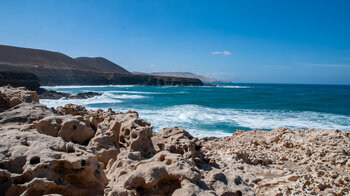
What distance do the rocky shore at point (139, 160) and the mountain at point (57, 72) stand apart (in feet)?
220

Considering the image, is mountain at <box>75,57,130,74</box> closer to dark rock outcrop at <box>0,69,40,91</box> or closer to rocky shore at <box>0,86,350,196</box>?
dark rock outcrop at <box>0,69,40,91</box>

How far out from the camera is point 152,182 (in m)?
2.71

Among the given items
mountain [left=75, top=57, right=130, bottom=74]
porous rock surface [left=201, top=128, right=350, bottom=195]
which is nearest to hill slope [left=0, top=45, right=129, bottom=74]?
mountain [left=75, top=57, right=130, bottom=74]

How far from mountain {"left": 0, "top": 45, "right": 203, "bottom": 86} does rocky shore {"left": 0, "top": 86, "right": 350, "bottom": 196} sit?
6709 centimetres

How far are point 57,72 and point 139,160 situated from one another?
75596 mm

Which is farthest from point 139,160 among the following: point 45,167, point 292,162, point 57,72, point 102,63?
point 102,63

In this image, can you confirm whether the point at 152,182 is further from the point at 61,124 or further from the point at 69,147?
the point at 61,124

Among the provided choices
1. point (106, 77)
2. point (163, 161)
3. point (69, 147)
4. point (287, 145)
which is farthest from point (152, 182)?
point (106, 77)

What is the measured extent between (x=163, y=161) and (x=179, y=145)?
1656 millimetres

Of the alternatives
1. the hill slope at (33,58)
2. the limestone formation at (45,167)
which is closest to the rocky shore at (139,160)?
the limestone formation at (45,167)

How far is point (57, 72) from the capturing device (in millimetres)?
69938

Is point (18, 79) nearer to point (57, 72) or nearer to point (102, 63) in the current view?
point (57, 72)

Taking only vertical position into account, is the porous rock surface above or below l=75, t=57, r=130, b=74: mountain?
below

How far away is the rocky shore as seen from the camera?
272 cm
